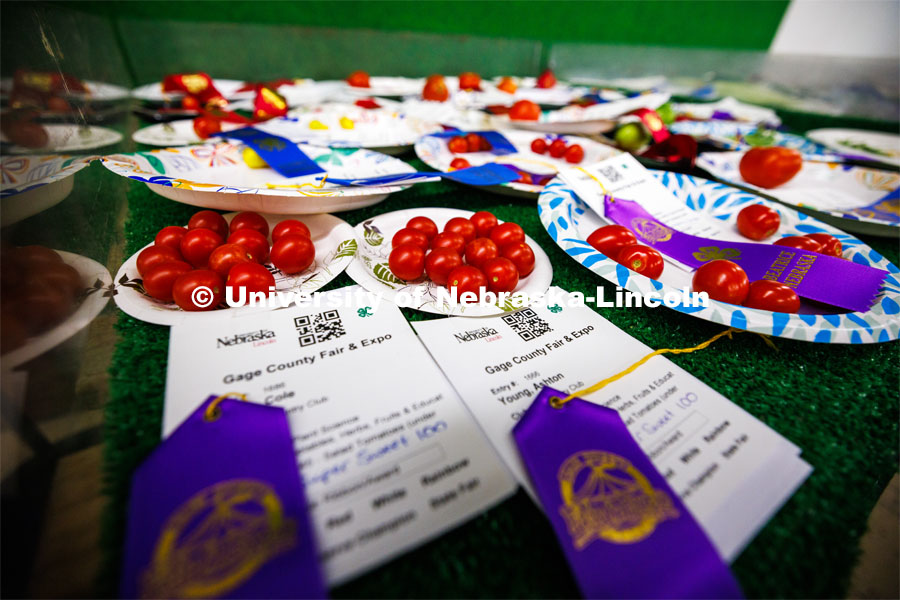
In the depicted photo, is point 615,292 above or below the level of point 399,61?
below

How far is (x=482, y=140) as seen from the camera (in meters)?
1.22

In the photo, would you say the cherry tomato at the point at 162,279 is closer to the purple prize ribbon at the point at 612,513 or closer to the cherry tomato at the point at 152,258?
the cherry tomato at the point at 152,258

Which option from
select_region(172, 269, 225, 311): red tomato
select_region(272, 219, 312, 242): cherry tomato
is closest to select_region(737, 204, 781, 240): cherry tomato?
select_region(272, 219, 312, 242): cherry tomato

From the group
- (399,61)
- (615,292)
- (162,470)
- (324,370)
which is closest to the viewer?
(162,470)

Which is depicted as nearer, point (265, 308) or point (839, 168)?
point (265, 308)

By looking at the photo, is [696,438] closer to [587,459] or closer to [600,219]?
[587,459]

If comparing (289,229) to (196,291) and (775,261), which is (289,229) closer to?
(196,291)

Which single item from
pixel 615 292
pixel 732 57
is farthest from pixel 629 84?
pixel 615 292

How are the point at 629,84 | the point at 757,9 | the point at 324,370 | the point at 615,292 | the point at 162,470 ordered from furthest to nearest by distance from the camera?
the point at 757,9
the point at 629,84
the point at 615,292
the point at 324,370
the point at 162,470

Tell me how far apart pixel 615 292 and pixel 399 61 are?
2.41 meters

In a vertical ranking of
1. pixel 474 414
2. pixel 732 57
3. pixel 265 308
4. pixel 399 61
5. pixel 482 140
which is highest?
pixel 399 61

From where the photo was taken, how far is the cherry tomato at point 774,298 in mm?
558

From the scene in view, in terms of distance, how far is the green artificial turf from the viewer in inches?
12.5

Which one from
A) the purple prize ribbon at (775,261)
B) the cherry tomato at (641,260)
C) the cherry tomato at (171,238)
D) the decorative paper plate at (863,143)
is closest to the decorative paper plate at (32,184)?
the cherry tomato at (171,238)
